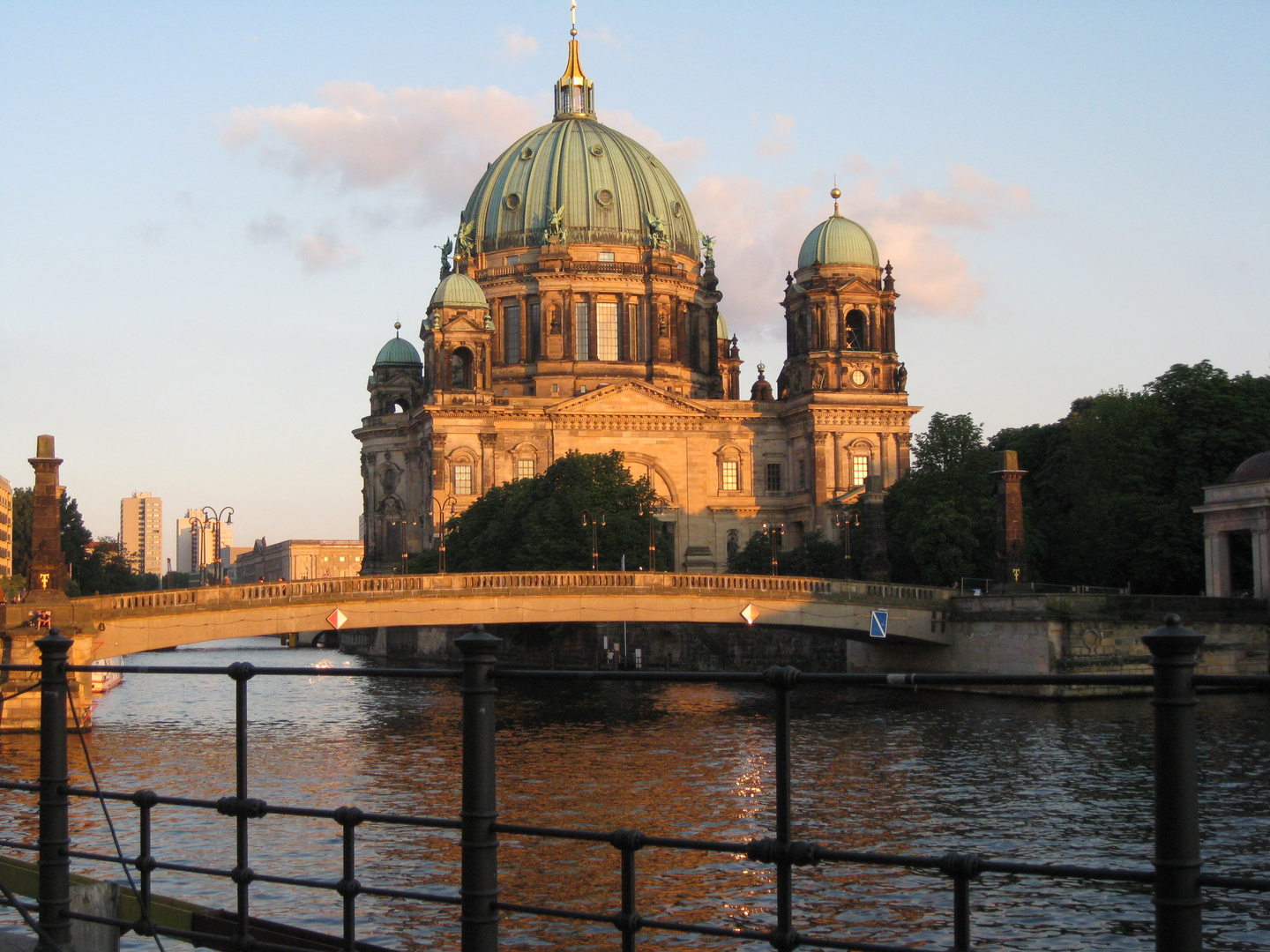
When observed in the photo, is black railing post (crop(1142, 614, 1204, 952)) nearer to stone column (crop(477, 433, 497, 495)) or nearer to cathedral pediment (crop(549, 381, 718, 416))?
cathedral pediment (crop(549, 381, 718, 416))

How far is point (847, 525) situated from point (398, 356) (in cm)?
6107

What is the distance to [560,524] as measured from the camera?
88500 millimetres

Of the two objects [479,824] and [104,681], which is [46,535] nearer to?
[104,681]

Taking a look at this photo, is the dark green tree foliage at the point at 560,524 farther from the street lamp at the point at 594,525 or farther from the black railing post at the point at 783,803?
the black railing post at the point at 783,803

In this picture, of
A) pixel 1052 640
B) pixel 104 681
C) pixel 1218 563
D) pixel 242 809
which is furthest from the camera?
pixel 104 681

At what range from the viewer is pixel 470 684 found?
8695mm

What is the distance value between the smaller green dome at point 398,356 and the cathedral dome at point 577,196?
13791 mm

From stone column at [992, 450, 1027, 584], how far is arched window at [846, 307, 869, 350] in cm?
4193

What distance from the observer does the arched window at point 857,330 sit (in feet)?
361

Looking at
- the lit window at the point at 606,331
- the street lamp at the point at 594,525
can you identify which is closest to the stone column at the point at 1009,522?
the street lamp at the point at 594,525

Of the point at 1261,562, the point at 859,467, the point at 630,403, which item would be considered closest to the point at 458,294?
the point at 630,403

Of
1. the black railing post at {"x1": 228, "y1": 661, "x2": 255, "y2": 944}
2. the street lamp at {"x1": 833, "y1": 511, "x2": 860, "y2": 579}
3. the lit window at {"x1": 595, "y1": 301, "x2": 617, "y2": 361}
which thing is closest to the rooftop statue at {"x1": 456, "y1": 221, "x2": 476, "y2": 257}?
the lit window at {"x1": 595, "y1": 301, "x2": 617, "y2": 361}

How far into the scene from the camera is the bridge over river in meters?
54.6

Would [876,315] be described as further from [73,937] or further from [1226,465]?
[73,937]
